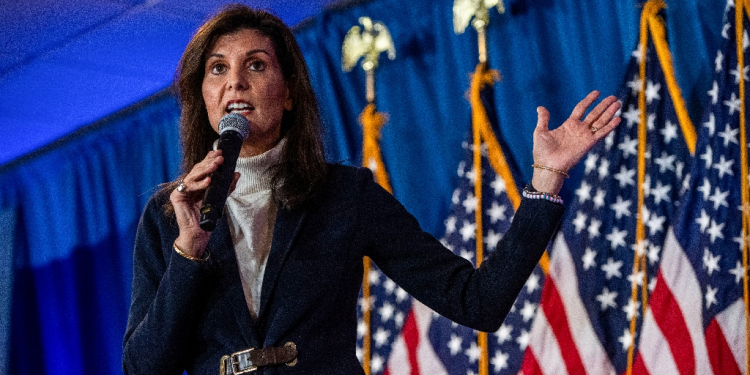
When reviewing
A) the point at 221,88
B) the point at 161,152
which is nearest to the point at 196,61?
the point at 221,88

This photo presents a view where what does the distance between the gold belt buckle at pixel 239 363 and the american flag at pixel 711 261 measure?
1.65m

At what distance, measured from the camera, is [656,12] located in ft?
9.20

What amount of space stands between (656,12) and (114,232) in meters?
3.37

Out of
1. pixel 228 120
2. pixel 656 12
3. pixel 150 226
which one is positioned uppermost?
pixel 656 12

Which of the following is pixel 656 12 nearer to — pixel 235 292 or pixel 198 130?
pixel 198 130

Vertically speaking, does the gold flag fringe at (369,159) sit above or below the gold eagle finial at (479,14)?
below

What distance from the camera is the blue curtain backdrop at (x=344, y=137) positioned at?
2.95 meters

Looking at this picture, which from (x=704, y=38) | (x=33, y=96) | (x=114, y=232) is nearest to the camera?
(x=704, y=38)

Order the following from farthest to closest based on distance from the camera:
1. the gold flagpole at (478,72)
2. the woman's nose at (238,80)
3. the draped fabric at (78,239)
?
the draped fabric at (78,239)
the gold flagpole at (478,72)
the woman's nose at (238,80)

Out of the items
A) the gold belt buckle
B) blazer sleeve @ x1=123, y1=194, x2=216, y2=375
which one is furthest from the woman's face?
the gold belt buckle

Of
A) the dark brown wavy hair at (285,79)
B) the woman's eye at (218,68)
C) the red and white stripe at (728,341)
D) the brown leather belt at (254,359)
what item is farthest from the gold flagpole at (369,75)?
the brown leather belt at (254,359)

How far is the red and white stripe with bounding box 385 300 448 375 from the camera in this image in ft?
10.2

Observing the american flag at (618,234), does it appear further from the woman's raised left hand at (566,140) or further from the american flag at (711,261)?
the woman's raised left hand at (566,140)

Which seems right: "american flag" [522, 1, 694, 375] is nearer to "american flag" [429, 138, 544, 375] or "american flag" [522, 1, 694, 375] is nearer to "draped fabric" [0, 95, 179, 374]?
"american flag" [429, 138, 544, 375]
